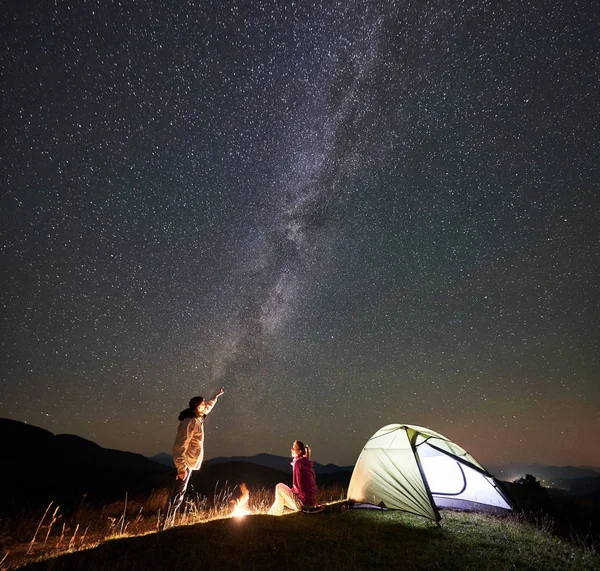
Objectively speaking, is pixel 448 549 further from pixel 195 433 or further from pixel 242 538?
pixel 195 433

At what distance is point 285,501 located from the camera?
261 inches

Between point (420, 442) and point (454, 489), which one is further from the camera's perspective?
point (454, 489)

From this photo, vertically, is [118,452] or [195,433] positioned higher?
[118,452]

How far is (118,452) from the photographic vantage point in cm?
8844

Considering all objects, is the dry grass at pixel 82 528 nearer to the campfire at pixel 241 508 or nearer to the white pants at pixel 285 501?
the campfire at pixel 241 508

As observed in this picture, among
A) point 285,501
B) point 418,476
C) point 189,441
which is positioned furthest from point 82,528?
point 418,476

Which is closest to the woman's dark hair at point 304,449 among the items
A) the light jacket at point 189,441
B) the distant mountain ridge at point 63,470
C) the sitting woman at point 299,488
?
the sitting woman at point 299,488

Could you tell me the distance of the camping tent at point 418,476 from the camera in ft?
24.0

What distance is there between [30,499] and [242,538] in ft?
87.7

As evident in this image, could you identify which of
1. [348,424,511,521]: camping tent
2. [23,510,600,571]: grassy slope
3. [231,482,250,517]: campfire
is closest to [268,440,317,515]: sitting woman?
[23,510,600,571]: grassy slope

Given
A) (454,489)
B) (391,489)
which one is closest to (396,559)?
(391,489)

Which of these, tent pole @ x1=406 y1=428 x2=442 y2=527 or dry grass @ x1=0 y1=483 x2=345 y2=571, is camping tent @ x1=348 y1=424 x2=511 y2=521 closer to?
tent pole @ x1=406 y1=428 x2=442 y2=527

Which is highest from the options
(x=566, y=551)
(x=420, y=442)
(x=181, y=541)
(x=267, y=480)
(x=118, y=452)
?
(x=118, y=452)

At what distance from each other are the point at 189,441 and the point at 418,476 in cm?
481
